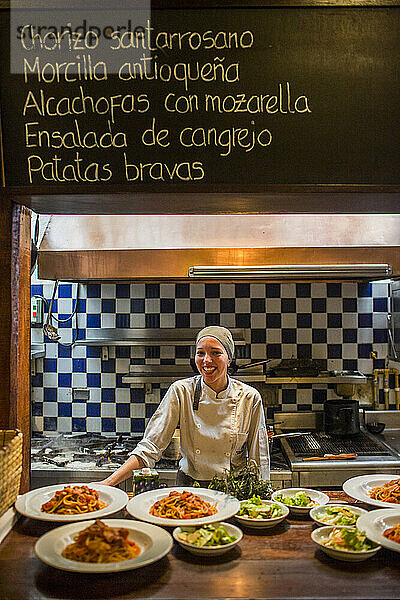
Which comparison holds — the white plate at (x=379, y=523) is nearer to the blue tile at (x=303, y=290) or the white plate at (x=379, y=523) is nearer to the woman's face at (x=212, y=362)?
the woman's face at (x=212, y=362)

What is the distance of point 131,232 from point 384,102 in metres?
2.63

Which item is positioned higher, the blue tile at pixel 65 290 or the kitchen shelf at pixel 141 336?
the blue tile at pixel 65 290

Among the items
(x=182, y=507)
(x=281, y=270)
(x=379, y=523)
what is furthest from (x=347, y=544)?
(x=281, y=270)

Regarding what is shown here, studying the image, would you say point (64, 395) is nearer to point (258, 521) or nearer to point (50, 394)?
point (50, 394)

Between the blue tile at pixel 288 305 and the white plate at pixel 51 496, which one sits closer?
the white plate at pixel 51 496

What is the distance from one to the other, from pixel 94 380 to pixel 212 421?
2.10 meters

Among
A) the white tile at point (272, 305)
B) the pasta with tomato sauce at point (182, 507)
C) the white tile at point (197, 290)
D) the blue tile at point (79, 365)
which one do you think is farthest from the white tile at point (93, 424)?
the pasta with tomato sauce at point (182, 507)

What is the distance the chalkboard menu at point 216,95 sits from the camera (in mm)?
1814

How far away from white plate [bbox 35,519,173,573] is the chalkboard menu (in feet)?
3.43

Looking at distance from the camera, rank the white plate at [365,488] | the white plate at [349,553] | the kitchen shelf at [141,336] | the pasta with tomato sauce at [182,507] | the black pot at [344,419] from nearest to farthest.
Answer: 1. the white plate at [349,553]
2. the pasta with tomato sauce at [182,507]
3. the white plate at [365,488]
4. the black pot at [344,419]
5. the kitchen shelf at [141,336]

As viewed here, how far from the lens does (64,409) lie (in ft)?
17.3

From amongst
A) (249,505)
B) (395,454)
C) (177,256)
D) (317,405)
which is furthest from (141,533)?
(317,405)

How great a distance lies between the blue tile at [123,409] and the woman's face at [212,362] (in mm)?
1900

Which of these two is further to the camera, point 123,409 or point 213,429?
point 123,409
